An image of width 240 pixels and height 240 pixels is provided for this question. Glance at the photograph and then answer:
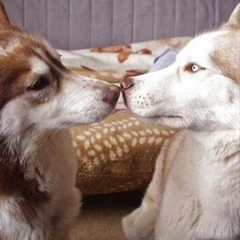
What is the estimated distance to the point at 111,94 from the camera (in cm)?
116

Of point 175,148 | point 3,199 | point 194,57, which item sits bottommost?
point 175,148

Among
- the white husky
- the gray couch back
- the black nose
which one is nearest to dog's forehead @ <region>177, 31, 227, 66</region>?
the white husky

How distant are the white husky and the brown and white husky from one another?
0.38 ft

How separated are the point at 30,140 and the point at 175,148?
1.65 feet

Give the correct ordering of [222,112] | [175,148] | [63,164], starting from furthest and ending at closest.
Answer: [175,148] < [63,164] < [222,112]

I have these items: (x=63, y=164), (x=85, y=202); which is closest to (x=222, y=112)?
(x=63, y=164)

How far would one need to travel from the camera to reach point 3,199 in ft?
3.82

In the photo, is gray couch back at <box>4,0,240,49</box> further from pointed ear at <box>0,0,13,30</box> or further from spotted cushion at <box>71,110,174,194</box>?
pointed ear at <box>0,0,13,30</box>

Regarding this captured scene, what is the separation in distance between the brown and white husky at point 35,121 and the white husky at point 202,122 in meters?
0.12

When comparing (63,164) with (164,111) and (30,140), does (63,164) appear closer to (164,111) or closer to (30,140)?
(30,140)

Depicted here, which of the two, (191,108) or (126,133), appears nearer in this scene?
(191,108)

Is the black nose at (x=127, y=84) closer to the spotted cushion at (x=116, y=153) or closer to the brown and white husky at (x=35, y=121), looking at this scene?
the brown and white husky at (x=35, y=121)

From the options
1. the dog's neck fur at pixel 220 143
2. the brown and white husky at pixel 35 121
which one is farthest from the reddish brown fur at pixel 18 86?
the dog's neck fur at pixel 220 143

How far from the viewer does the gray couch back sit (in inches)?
103
